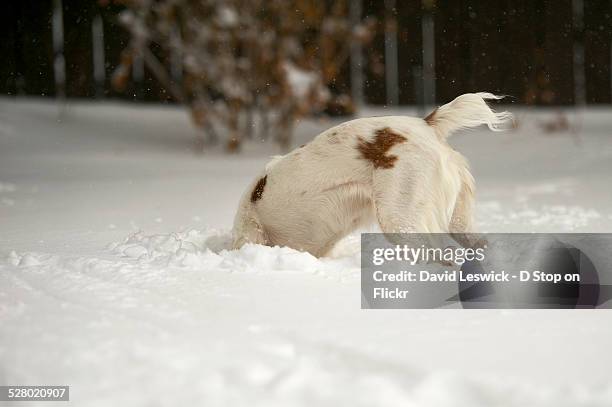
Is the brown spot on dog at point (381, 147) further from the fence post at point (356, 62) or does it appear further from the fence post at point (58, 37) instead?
the fence post at point (58, 37)

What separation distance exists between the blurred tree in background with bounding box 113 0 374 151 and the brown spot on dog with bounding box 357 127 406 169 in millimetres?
5394

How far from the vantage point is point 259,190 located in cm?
308

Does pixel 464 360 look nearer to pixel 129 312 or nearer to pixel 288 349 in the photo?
pixel 288 349

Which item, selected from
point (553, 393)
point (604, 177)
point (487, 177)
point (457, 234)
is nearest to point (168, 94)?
point (487, 177)

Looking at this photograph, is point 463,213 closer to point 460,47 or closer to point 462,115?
point 462,115

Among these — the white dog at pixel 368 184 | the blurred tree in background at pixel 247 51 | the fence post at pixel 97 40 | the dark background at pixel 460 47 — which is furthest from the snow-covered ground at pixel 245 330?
the fence post at pixel 97 40

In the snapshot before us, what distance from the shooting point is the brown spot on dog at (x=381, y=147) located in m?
2.75

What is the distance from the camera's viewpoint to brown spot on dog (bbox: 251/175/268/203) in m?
3.06

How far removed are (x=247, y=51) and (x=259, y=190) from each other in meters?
5.53

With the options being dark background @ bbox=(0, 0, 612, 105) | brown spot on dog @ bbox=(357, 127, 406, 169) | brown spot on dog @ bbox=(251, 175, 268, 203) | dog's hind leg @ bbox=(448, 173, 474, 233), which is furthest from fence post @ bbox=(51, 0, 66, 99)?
dog's hind leg @ bbox=(448, 173, 474, 233)

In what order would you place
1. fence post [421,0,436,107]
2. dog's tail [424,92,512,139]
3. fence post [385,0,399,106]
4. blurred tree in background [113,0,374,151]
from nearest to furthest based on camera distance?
dog's tail [424,92,512,139] → blurred tree in background [113,0,374,151] → fence post [421,0,436,107] → fence post [385,0,399,106]

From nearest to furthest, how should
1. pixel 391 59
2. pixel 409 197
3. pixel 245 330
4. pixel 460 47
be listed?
1. pixel 245 330
2. pixel 409 197
3. pixel 460 47
4. pixel 391 59

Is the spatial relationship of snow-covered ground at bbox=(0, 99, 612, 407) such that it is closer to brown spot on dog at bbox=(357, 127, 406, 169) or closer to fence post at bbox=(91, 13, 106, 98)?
brown spot on dog at bbox=(357, 127, 406, 169)

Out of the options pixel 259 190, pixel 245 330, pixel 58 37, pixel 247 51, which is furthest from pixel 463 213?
pixel 58 37
